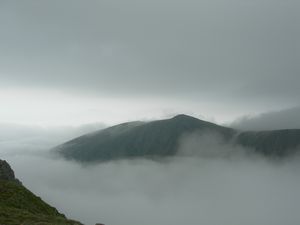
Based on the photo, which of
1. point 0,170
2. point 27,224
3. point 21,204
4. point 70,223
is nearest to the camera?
point 27,224

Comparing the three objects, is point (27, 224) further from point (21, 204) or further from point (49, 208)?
point (49, 208)

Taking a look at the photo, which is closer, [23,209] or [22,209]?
[22,209]

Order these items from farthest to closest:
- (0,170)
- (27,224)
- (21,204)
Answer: (0,170) → (21,204) → (27,224)

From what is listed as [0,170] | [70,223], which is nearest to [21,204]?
[70,223]

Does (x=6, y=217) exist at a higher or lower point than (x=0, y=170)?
lower

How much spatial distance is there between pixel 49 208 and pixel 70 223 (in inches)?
931

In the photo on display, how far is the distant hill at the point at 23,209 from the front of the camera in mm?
54406

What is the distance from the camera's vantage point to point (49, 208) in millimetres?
82000

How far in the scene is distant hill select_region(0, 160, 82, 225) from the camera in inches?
2142

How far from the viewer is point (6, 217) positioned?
2130 inches

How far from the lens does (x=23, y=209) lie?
223 ft

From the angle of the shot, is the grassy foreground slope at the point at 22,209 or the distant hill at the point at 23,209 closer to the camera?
the grassy foreground slope at the point at 22,209

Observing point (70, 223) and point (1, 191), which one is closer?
point (70, 223)

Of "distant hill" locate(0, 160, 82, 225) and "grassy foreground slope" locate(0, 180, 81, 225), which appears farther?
"distant hill" locate(0, 160, 82, 225)
